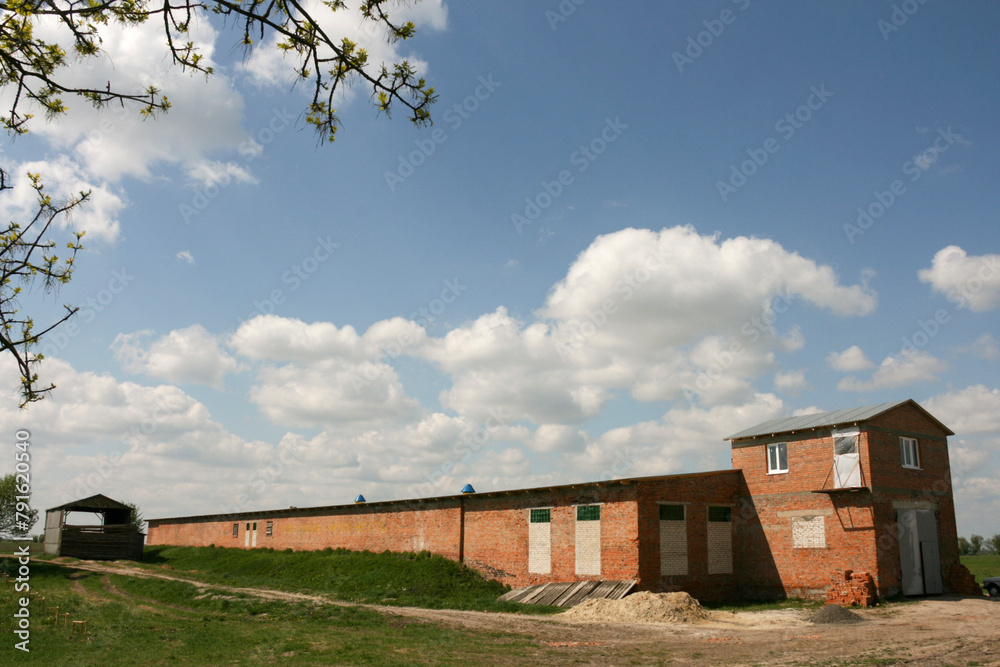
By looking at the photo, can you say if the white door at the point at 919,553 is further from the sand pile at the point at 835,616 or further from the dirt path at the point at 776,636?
the sand pile at the point at 835,616

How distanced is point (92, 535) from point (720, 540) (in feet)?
123

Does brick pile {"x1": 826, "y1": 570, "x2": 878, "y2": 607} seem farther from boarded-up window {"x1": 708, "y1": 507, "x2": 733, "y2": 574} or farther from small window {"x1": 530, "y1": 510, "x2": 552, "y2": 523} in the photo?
small window {"x1": 530, "y1": 510, "x2": 552, "y2": 523}

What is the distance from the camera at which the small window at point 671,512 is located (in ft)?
77.8

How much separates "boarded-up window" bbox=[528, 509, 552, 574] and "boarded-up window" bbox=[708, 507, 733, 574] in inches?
233

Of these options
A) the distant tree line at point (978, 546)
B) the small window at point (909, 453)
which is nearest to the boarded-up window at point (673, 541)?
the small window at point (909, 453)

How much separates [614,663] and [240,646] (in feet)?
24.3

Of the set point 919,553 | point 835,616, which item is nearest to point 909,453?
point 919,553

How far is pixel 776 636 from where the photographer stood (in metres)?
16.3

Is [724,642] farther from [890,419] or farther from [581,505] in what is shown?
[890,419]

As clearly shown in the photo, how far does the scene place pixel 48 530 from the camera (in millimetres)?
43188

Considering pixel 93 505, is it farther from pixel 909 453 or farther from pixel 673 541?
pixel 909 453

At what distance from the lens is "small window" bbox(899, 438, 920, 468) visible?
2458cm

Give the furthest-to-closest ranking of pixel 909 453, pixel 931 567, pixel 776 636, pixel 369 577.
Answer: pixel 369 577, pixel 909 453, pixel 931 567, pixel 776 636

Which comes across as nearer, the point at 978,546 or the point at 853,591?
the point at 853,591
